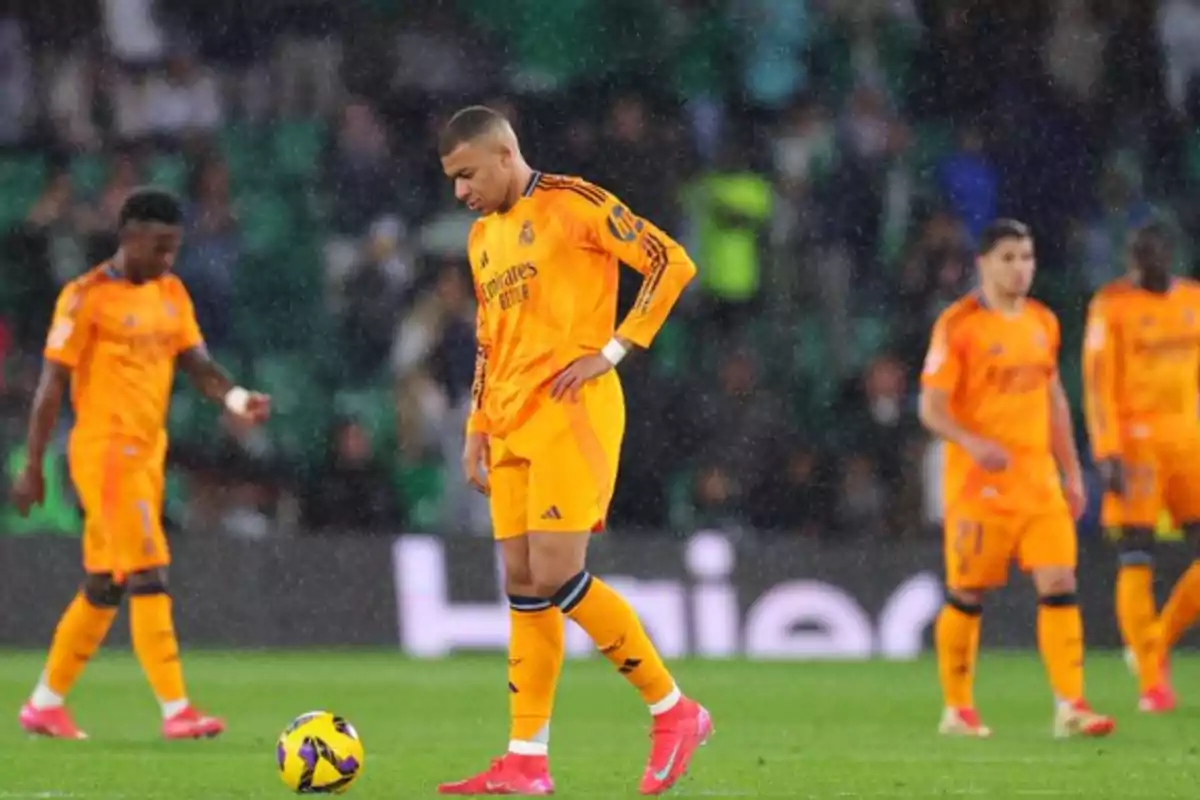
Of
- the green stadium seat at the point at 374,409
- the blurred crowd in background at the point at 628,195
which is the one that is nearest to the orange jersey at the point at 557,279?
the blurred crowd in background at the point at 628,195

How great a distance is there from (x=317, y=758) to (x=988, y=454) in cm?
386

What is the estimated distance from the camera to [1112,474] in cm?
1285

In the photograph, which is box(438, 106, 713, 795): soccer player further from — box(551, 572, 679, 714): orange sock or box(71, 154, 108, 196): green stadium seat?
box(71, 154, 108, 196): green stadium seat

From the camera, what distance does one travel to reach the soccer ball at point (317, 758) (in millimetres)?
8094

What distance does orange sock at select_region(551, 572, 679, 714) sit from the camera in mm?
8117

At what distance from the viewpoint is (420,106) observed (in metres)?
19.2

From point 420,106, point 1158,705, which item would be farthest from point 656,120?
point 1158,705

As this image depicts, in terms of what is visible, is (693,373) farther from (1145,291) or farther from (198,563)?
(1145,291)

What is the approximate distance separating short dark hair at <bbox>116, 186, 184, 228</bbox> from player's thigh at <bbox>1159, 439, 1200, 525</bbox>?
5.09 metres

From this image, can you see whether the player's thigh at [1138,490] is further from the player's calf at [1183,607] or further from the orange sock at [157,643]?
the orange sock at [157,643]

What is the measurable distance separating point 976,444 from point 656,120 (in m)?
7.88

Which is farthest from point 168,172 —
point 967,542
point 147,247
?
point 967,542

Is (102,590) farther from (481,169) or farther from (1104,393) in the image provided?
(1104,393)

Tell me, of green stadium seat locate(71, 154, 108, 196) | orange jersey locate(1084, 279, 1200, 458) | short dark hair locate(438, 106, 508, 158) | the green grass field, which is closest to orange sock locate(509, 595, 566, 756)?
the green grass field
